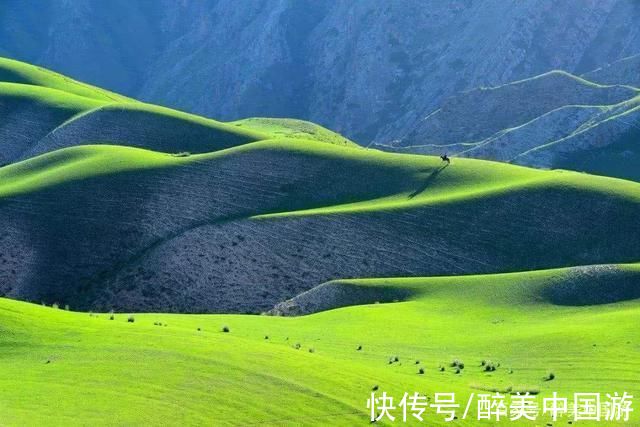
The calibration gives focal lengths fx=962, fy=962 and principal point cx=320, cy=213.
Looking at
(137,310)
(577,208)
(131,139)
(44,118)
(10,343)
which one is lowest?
(10,343)

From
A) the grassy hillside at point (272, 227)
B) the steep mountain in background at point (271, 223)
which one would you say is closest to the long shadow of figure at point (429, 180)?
the grassy hillside at point (272, 227)

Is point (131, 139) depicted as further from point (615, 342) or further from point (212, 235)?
point (615, 342)

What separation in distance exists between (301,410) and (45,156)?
84.2m

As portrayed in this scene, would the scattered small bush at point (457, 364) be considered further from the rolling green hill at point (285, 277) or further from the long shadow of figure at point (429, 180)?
the long shadow of figure at point (429, 180)

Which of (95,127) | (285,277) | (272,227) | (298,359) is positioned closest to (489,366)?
(298,359)

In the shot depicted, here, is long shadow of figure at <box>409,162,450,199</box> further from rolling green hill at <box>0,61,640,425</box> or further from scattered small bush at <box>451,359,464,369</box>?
scattered small bush at <box>451,359,464,369</box>

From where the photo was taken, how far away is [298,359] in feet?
118

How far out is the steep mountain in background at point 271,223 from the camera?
75.9 metres

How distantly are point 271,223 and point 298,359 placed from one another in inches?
1862

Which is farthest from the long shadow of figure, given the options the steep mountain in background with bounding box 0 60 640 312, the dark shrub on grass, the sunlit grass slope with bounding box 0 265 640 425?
the dark shrub on grass

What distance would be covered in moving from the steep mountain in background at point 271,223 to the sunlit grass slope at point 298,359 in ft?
52.2

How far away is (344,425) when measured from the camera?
2906 centimetres

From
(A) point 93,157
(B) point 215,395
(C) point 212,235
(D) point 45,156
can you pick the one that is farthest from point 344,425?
(D) point 45,156

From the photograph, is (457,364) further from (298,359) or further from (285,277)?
(285,277)
